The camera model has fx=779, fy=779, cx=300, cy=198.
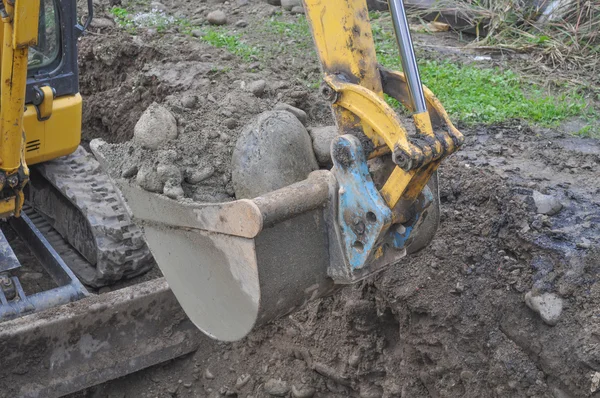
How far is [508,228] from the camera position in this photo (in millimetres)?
3535

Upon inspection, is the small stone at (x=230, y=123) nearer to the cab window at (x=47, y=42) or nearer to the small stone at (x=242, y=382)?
the small stone at (x=242, y=382)

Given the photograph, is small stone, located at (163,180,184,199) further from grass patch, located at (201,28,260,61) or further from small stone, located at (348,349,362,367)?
grass patch, located at (201,28,260,61)

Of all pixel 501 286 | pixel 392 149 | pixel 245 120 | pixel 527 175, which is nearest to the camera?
pixel 392 149

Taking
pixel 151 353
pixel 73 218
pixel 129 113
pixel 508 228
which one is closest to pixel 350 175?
pixel 508 228

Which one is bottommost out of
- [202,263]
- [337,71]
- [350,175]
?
[202,263]

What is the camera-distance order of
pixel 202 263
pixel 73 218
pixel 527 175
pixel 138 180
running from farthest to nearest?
1. pixel 73 218
2. pixel 527 175
3. pixel 138 180
4. pixel 202 263

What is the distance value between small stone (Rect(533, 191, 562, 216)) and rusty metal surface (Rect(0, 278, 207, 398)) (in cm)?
189

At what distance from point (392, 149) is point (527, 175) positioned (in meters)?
1.74

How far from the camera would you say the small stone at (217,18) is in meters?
6.97

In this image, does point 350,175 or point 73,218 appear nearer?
point 350,175

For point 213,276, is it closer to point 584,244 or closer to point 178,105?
point 178,105

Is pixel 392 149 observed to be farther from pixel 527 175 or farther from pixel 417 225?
pixel 527 175

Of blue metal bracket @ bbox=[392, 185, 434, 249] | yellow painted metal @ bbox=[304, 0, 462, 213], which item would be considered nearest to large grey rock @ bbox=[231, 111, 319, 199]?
yellow painted metal @ bbox=[304, 0, 462, 213]

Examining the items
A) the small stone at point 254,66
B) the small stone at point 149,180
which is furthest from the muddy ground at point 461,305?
the small stone at point 254,66
